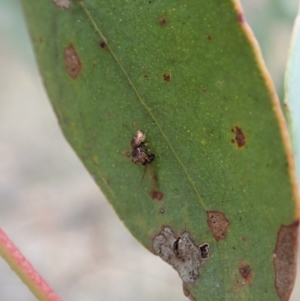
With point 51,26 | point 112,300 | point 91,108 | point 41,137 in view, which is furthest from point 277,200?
point 41,137

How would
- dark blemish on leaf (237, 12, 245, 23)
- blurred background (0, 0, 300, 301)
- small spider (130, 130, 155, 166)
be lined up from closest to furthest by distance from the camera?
dark blemish on leaf (237, 12, 245, 23) < small spider (130, 130, 155, 166) < blurred background (0, 0, 300, 301)

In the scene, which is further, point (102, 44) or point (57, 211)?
point (57, 211)

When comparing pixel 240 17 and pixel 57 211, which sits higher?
pixel 240 17

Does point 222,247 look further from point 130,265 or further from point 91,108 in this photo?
point 130,265

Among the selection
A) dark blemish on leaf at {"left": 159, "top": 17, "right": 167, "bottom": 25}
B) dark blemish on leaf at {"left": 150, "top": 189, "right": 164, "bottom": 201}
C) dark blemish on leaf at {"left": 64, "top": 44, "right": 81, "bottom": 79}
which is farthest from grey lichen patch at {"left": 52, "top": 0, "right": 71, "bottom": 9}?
dark blemish on leaf at {"left": 150, "top": 189, "right": 164, "bottom": 201}

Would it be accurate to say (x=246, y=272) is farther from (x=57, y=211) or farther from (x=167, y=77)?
(x=57, y=211)

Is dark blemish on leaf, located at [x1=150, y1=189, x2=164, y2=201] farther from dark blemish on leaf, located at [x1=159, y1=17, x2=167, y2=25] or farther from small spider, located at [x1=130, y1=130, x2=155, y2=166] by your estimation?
dark blemish on leaf, located at [x1=159, y1=17, x2=167, y2=25]

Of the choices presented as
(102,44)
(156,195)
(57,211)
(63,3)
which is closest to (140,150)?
(156,195)

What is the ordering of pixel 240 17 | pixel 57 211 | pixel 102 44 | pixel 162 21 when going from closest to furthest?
pixel 240 17 < pixel 162 21 < pixel 102 44 < pixel 57 211
